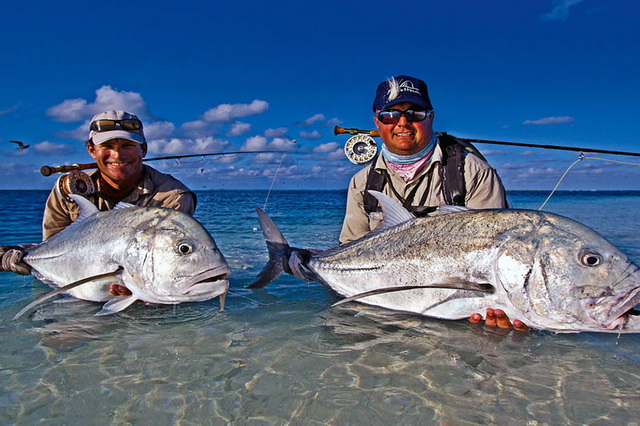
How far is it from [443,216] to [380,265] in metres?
0.57

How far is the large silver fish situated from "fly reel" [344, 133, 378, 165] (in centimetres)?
185

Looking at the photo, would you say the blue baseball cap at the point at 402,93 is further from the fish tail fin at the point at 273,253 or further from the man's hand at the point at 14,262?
the man's hand at the point at 14,262

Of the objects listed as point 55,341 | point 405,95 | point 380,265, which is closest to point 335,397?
point 380,265

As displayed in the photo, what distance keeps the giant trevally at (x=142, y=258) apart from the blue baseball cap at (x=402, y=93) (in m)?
2.09

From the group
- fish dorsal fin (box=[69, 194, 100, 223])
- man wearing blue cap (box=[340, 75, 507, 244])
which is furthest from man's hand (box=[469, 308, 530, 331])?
fish dorsal fin (box=[69, 194, 100, 223])

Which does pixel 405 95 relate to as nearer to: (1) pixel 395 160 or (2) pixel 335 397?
(1) pixel 395 160

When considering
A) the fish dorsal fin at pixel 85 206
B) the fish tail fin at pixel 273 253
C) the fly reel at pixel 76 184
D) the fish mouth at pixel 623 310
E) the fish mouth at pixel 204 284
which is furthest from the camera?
the fly reel at pixel 76 184

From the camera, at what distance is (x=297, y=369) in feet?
8.48

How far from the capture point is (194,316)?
11.5 feet

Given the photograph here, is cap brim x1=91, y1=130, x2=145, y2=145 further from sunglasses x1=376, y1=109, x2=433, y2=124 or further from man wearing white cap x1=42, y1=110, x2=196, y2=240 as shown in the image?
sunglasses x1=376, y1=109, x2=433, y2=124

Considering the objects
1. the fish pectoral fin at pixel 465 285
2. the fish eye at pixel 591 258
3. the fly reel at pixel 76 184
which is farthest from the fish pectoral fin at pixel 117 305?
the fish eye at pixel 591 258

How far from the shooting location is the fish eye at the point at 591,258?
2488mm

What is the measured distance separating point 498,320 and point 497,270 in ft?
1.60

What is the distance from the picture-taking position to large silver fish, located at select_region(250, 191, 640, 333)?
8.06ft
